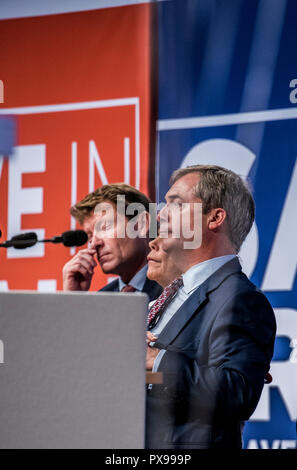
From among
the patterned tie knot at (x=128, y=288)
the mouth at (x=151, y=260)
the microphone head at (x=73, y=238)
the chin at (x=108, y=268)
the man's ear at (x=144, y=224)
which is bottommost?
the patterned tie knot at (x=128, y=288)

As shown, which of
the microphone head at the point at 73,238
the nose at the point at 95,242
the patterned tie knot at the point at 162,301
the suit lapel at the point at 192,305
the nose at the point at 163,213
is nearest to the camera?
the microphone head at the point at 73,238

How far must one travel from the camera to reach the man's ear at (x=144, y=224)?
264 cm

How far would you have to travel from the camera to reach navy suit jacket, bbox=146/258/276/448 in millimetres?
1923

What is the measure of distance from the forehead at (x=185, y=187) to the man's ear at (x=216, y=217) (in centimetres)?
10

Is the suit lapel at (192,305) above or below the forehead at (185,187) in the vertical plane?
below

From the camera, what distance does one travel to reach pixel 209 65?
265 centimetres

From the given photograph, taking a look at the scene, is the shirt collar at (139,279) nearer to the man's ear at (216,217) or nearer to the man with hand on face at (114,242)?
the man with hand on face at (114,242)

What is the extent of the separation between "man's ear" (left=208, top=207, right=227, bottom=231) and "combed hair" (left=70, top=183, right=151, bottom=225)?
37 cm

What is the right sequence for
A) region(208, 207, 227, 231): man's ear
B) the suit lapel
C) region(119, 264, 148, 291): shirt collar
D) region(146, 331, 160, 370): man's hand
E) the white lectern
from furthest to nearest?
region(119, 264, 148, 291): shirt collar < region(208, 207, 227, 231): man's ear < the suit lapel < region(146, 331, 160, 370): man's hand < the white lectern

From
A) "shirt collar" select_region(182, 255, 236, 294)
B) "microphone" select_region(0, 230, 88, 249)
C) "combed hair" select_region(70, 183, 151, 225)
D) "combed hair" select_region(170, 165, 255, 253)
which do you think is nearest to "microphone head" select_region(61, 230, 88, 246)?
"microphone" select_region(0, 230, 88, 249)

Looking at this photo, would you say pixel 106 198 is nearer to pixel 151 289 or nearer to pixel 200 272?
pixel 151 289

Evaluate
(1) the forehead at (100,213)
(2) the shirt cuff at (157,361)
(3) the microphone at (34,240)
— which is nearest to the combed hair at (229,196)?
(1) the forehead at (100,213)

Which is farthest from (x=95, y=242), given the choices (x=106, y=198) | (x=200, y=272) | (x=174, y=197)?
(x=200, y=272)

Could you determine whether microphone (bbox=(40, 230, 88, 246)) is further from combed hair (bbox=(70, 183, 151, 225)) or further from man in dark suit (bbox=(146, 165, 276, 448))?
combed hair (bbox=(70, 183, 151, 225))
